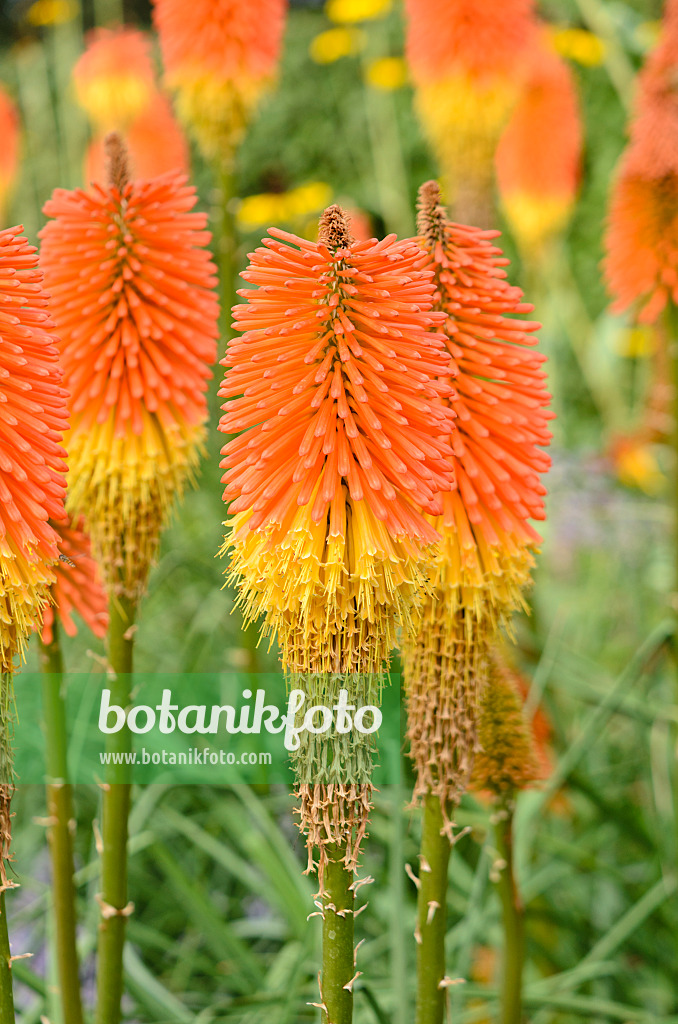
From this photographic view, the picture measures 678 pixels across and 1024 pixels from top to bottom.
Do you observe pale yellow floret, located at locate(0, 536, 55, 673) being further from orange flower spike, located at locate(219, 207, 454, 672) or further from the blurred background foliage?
the blurred background foliage

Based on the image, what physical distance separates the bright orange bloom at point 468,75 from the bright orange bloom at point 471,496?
285cm

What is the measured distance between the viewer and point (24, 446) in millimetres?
1166

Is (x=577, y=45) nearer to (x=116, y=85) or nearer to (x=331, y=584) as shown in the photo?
(x=116, y=85)

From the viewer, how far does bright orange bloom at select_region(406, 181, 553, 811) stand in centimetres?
140

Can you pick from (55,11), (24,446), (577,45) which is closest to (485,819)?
(24,446)

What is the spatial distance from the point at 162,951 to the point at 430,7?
12.9 feet

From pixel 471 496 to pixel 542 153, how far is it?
4.48 meters

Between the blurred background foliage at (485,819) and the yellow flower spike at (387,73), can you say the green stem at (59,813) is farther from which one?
the yellow flower spike at (387,73)

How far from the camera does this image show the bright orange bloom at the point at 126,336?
1.61 metres

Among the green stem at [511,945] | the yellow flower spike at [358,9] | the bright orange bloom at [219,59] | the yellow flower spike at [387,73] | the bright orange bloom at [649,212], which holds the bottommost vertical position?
the green stem at [511,945]

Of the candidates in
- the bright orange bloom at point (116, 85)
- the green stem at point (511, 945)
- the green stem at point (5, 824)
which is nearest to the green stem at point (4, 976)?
the green stem at point (5, 824)

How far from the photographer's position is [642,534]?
504 centimetres

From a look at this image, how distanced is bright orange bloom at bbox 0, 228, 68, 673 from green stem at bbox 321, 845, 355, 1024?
1.73 ft

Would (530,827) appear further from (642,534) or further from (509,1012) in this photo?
(642,534)
